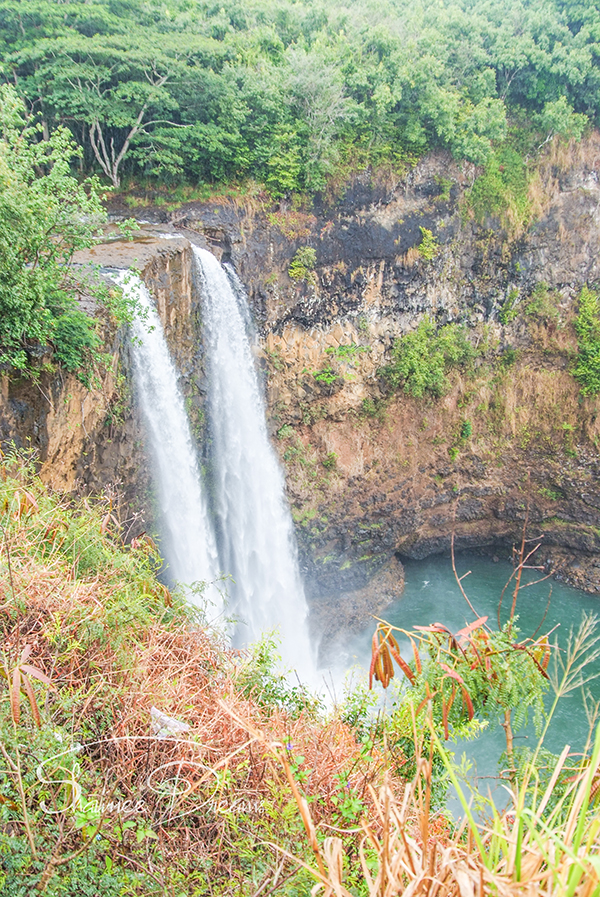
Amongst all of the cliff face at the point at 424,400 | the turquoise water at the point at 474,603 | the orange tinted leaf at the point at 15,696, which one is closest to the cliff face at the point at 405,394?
the cliff face at the point at 424,400

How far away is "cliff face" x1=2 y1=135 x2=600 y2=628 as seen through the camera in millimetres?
13266

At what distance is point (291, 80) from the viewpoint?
39.6 ft

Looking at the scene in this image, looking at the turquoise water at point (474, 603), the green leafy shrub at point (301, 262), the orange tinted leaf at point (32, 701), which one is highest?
the green leafy shrub at point (301, 262)

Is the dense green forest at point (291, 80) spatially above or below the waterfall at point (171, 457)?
above

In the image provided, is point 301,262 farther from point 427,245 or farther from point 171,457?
point 171,457

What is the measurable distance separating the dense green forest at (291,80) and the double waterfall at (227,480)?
129 inches

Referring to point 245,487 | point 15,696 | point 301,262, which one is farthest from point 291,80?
point 15,696

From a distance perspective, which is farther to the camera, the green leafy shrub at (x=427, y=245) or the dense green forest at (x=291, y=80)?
the green leafy shrub at (x=427, y=245)

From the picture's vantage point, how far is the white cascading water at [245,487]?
1112cm

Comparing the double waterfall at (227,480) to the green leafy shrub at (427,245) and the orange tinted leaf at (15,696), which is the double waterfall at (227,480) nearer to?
the green leafy shrub at (427,245)

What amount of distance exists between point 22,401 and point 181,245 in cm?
523

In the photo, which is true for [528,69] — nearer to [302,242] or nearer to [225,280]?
[302,242]

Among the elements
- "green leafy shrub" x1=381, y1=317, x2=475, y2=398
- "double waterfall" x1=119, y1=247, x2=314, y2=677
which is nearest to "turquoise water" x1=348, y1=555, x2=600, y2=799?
"double waterfall" x1=119, y1=247, x2=314, y2=677

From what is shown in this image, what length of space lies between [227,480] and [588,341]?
11274mm
